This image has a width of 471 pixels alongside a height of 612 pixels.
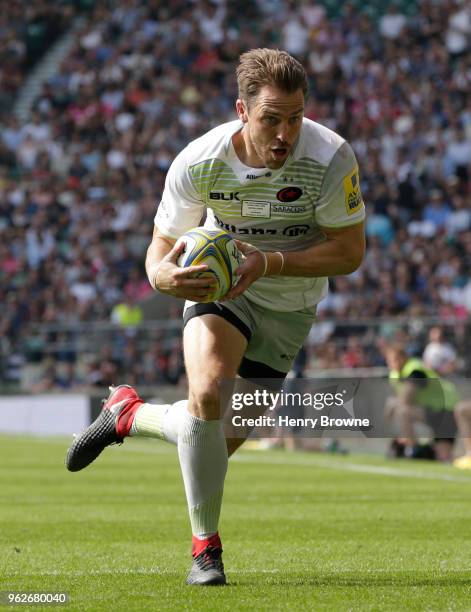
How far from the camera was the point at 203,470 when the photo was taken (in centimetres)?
623

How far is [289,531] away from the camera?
9.04 metres

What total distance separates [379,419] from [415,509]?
627cm

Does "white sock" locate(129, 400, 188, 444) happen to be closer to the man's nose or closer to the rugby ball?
Answer: the rugby ball

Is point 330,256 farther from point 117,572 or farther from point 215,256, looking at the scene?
point 117,572

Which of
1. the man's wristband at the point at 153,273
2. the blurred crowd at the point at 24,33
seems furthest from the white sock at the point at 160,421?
the blurred crowd at the point at 24,33

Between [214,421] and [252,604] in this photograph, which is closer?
[252,604]

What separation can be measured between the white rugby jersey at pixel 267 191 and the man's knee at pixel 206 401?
0.72 metres

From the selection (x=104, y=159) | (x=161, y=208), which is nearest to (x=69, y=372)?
(x=104, y=159)

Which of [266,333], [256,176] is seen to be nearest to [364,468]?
[266,333]

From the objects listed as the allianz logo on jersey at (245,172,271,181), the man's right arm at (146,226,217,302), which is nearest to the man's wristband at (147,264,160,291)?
the man's right arm at (146,226,217,302)

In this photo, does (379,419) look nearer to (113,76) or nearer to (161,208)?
(161,208)

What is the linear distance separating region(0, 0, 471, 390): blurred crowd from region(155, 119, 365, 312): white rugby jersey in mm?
14920

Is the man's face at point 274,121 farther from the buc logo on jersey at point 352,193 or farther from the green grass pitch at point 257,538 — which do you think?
the green grass pitch at point 257,538

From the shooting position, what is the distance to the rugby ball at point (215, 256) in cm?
599
